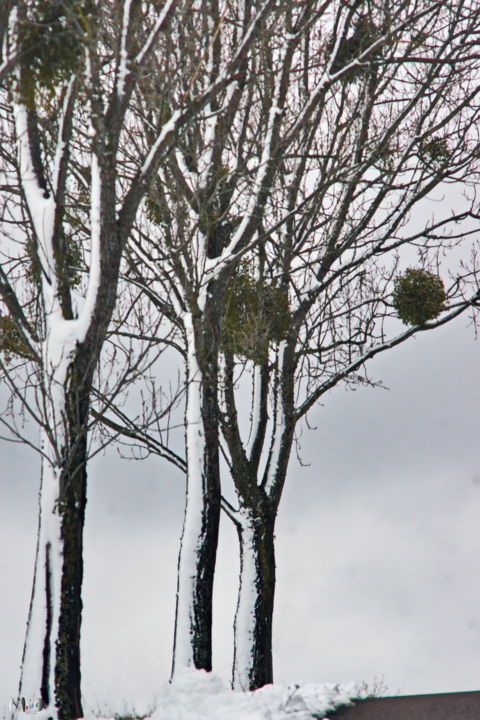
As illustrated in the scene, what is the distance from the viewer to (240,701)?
6.10 metres

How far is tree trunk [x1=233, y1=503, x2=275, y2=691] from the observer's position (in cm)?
908

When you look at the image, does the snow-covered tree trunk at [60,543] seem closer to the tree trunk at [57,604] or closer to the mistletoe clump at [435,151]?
the tree trunk at [57,604]

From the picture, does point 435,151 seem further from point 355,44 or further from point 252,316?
point 252,316

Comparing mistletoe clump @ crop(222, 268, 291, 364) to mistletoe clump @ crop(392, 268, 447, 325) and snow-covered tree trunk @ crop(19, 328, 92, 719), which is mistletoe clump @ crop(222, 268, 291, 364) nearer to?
mistletoe clump @ crop(392, 268, 447, 325)

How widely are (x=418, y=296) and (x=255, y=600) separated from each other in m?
4.65

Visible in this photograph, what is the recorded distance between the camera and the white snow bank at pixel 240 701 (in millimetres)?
Answer: 5934

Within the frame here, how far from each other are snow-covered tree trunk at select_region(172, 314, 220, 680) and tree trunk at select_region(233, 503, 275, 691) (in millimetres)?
1465

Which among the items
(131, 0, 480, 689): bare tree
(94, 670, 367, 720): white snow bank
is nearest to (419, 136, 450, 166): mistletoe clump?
(131, 0, 480, 689): bare tree

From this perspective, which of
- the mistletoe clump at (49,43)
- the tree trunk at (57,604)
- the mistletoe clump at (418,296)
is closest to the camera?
the mistletoe clump at (49,43)

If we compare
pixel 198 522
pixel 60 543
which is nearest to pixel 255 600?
pixel 198 522

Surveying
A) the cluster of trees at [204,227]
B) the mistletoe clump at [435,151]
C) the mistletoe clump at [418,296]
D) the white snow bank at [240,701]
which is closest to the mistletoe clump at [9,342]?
the cluster of trees at [204,227]

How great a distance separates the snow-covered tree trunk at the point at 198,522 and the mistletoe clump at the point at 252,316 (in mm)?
709

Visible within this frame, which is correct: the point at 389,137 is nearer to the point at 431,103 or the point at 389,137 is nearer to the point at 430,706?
Answer: the point at 431,103

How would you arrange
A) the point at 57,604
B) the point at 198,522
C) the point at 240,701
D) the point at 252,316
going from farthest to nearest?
the point at 252,316 → the point at 198,522 → the point at 57,604 → the point at 240,701
